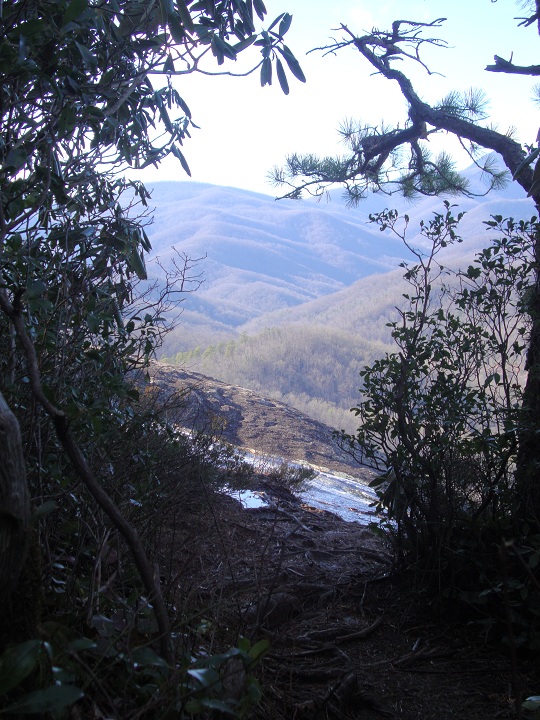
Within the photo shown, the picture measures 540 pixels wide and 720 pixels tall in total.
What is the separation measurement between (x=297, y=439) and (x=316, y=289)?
9252 cm

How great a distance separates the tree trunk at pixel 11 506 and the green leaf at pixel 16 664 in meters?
0.19

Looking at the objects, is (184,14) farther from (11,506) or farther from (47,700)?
(47,700)

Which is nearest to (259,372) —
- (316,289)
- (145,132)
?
(145,132)

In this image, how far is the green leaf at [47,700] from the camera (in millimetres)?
840

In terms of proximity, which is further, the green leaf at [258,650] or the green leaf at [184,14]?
the green leaf at [184,14]

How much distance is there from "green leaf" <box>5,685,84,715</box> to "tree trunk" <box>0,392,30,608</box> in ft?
0.93

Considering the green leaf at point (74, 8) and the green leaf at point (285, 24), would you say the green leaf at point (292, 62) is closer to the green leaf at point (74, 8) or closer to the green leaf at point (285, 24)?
the green leaf at point (285, 24)

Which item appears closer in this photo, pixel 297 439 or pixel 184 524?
pixel 184 524

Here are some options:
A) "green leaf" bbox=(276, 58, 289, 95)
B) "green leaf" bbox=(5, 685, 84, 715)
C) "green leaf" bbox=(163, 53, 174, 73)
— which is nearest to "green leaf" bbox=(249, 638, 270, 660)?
"green leaf" bbox=(5, 685, 84, 715)

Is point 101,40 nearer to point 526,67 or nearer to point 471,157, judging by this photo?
point 526,67

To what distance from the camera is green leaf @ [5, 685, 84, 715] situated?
840mm

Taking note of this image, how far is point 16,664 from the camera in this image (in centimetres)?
90

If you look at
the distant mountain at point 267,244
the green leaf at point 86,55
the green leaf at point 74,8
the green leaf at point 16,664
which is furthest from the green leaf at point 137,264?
the distant mountain at point 267,244

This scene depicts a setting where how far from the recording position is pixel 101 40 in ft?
8.61
